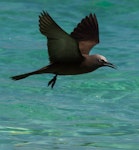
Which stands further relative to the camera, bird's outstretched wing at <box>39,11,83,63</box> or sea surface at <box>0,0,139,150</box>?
sea surface at <box>0,0,139,150</box>

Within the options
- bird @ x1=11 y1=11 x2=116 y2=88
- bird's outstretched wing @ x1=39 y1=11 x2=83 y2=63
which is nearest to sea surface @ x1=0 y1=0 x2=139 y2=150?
bird @ x1=11 y1=11 x2=116 y2=88

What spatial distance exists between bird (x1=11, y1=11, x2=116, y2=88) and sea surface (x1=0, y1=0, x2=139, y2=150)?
2.49ft

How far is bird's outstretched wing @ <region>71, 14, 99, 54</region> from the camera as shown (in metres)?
7.97

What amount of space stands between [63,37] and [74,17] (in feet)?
21.7

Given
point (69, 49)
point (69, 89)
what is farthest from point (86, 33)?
point (69, 89)

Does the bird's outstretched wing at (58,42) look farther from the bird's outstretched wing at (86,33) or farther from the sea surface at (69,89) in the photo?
the sea surface at (69,89)

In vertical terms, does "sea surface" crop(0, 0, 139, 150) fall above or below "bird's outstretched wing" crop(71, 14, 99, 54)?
below

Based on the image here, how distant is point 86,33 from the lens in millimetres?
8078

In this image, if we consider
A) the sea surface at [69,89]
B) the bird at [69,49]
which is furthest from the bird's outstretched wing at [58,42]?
the sea surface at [69,89]

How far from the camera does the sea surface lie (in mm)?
7961

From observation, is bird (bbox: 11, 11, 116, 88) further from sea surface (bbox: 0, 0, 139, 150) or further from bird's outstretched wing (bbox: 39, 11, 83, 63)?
sea surface (bbox: 0, 0, 139, 150)

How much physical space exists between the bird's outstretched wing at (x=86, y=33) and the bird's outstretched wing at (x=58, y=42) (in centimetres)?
62

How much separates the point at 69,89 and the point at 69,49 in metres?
2.93

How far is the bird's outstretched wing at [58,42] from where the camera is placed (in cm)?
675
